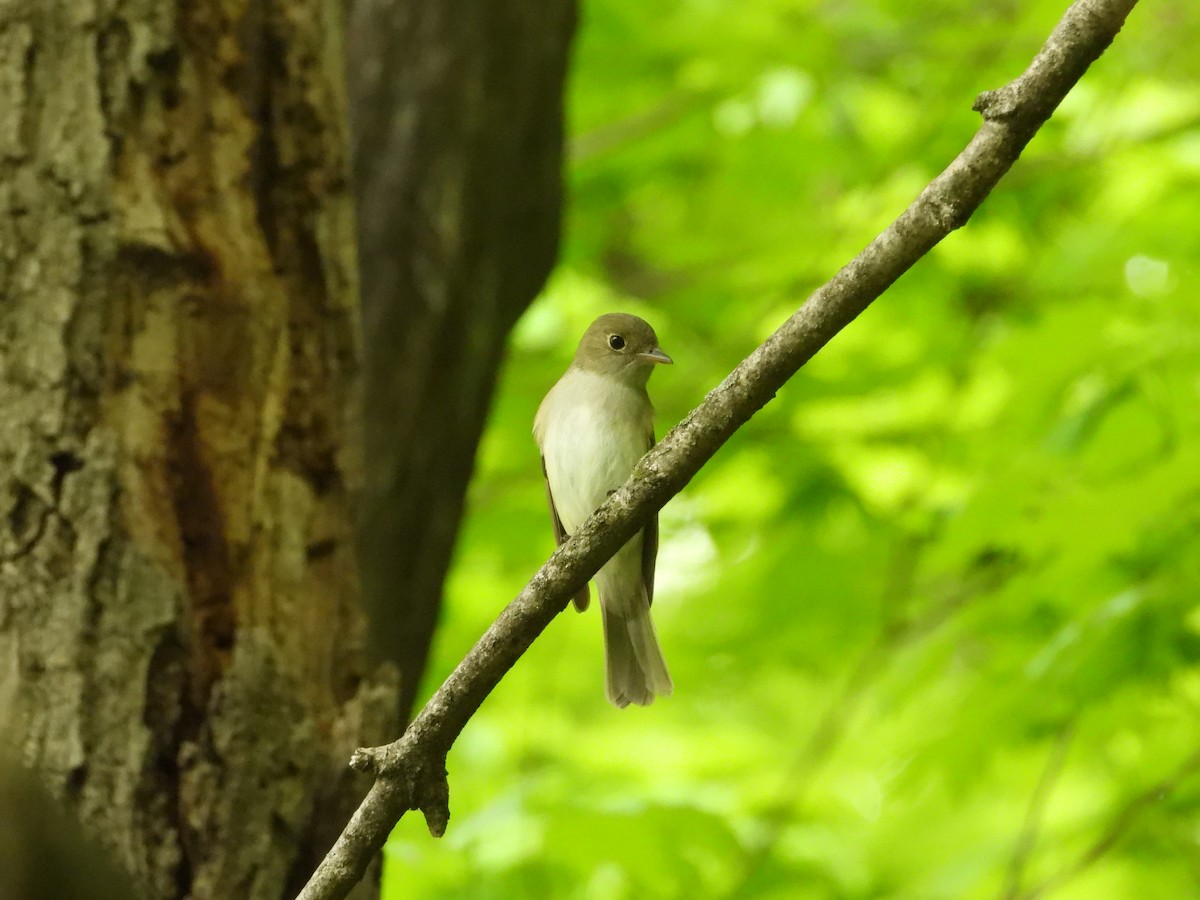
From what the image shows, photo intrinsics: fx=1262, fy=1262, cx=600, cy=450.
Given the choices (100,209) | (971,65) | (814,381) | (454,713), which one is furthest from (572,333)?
(454,713)

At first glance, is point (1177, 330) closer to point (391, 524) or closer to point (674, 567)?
point (391, 524)

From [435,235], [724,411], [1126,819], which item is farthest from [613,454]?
[724,411]

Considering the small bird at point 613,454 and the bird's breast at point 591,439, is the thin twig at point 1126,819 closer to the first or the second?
the small bird at point 613,454

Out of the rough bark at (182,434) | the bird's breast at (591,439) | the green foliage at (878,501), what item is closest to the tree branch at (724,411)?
the rough bark at (182,434)

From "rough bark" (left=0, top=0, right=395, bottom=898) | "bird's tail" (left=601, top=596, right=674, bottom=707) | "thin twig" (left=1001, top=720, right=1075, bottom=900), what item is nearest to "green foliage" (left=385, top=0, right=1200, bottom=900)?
"thin twig" (left=1001, top=720, right=1075, bottom=900)

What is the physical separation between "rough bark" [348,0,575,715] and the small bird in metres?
0.29

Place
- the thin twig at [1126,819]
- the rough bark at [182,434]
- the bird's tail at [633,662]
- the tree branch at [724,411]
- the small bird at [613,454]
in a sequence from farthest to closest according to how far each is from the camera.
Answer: the small bird at [613,454] → the bird's tail at [633,662] → the thin twig at [1126,819] → the rough bark at [182,434] → the tree branch at [724,411]

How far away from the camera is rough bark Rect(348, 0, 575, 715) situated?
11.5 ft

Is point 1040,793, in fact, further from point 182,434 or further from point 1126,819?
point 182,434

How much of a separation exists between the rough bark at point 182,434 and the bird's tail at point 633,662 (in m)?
1.01

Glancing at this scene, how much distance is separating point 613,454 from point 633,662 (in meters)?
0.60

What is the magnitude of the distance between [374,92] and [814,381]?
1.77 m

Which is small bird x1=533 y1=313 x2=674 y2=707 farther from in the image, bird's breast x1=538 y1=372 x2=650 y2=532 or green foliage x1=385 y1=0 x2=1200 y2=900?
green foliage x1=385 y1=0 x2=1200 y2=900

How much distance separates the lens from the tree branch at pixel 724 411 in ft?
5.03
